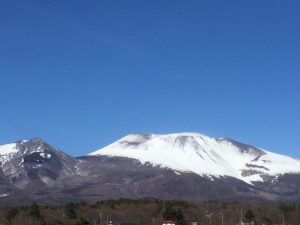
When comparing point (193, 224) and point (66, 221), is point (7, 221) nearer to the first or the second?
point (66, 221)

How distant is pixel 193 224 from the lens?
654 feet

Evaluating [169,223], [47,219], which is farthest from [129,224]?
[47,219]

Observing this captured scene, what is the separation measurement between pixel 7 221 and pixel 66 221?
54.3 ft

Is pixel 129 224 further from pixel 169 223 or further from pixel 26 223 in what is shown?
pixel 26 223

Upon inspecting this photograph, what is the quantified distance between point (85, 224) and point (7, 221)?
2192cm

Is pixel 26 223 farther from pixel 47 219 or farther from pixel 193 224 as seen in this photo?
pixel 193 224

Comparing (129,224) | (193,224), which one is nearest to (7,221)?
(129,224)

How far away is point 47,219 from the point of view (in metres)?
198

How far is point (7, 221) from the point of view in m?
196

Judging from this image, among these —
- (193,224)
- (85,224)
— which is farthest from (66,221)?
(193,224)

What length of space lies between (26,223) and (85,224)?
15.8 meters

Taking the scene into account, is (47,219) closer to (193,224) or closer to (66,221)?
(66,221)

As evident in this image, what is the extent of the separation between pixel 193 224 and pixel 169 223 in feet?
27.1

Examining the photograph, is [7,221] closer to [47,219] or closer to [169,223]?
[47,219]
